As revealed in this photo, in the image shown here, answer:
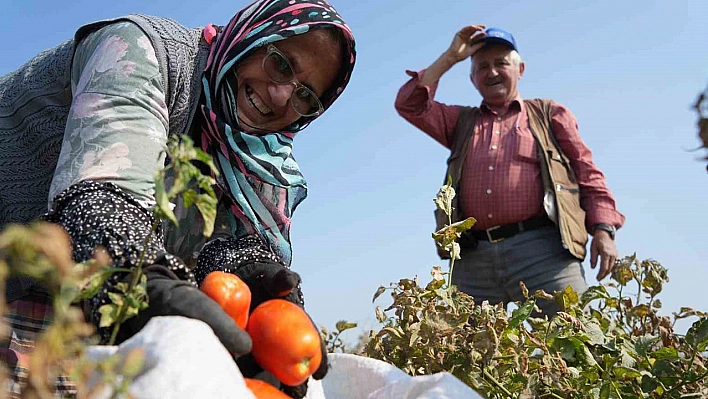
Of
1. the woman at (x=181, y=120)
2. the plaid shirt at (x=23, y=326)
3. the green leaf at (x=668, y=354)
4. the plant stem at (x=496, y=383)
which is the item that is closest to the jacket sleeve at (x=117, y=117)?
the woman at (x=181, y=120)

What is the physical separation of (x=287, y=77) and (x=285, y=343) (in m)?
0.89

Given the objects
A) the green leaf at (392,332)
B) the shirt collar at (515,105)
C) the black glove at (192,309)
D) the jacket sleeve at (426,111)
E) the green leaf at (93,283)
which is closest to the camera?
the green leaf at (93,283)

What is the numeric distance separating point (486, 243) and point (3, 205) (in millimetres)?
2286

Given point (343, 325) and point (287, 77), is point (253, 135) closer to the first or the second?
point (287, 77)

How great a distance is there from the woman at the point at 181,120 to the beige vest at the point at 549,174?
1.66m

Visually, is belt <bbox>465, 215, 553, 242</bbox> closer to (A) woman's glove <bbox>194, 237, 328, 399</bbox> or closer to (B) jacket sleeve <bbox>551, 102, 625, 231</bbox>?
(B) jacket sleeve <bbox>551, 102, 625, 231</bbox>

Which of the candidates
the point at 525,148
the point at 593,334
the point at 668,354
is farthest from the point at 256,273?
the point at 525,148

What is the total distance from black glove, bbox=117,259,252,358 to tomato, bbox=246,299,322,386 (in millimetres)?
80

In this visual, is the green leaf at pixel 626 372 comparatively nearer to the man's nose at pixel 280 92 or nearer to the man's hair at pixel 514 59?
the man's nose at pixel 280 92

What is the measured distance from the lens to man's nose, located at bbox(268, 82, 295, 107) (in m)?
1.65

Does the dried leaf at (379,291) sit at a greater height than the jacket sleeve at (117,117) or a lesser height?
lesser

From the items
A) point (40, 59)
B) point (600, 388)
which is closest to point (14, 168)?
point (40, 59)

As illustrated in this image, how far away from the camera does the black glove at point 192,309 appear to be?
82cm

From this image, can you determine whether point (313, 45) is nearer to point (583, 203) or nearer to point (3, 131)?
point (3, 131)
